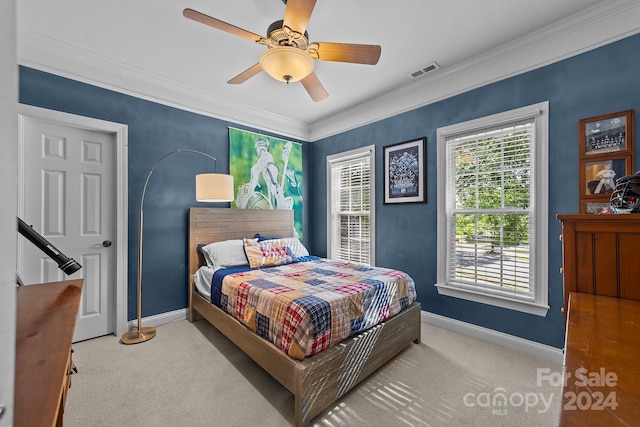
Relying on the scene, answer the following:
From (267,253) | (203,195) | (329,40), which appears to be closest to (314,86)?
(329,40)

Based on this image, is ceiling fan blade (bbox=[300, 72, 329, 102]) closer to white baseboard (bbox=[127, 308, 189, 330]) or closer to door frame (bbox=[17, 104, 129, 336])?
door frame (bbox=[17, 104, 129, 336])

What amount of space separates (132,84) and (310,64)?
2229 mm

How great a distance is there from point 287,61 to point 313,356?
1.93 meters

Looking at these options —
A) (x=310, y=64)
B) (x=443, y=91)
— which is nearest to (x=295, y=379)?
(x=310, y=64)

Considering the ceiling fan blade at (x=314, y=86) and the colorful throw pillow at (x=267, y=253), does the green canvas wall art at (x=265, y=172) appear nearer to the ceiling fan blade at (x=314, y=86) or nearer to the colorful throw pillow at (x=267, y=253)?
the colorful throw pillow at (x=267, y=253)

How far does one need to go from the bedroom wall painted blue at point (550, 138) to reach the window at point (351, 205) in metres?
0.15

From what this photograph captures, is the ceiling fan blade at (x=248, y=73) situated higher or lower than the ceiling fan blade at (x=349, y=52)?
higher

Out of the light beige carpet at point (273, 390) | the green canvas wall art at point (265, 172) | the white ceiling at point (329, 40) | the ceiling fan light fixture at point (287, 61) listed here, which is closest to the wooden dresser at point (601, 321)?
the light beige carpet at point (273, 390)

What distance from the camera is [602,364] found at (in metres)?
0.71

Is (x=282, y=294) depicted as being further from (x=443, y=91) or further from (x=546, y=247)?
(x=443, y=91)

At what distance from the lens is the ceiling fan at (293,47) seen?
1.66m

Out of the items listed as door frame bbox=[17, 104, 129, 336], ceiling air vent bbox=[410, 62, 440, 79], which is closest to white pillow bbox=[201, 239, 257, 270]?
door frame bbox=[17, 104, 129, 336]

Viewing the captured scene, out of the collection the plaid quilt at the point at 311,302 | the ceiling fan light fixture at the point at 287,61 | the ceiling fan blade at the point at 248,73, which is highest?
the ceiling fan blade at the point at 248,73

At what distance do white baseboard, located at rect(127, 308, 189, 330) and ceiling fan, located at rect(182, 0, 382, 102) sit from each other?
2.86 m
